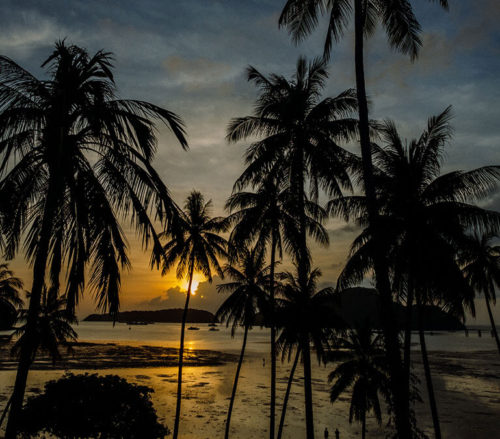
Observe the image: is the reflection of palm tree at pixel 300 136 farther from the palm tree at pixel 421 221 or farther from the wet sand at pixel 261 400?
the wet sand at pixel 261 400

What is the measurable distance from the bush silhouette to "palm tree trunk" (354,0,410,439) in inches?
222

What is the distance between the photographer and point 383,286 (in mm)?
9016

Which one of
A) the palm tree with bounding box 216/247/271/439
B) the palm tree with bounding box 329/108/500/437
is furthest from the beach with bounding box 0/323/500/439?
the palm tree with bounding box 329/108/500/437

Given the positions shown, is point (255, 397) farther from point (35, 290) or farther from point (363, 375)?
point (35, 290)

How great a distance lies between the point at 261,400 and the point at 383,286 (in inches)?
1394

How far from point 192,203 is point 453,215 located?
1514 centimetres

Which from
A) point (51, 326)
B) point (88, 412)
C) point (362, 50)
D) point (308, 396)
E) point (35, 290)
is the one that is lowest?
point (308, 396)

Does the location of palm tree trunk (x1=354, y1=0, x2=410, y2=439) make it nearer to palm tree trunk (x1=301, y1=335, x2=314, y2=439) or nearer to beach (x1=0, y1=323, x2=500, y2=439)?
palm tree trunk (x1=301, y1=335, x2=314, y2=439)

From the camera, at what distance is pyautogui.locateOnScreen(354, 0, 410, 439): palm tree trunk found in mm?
8594

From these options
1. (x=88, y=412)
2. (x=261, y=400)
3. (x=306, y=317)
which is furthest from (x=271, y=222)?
(x=261, y=400)

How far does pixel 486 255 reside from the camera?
2578 centimetres

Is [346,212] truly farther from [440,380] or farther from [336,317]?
[440,380]

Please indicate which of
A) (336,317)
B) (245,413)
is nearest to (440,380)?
(245,413)

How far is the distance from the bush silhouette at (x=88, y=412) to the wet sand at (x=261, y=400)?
1918 centimetres
